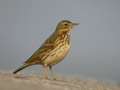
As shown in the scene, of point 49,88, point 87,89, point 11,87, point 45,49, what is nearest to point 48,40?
point 45,49

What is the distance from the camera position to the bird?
16031 millimetres

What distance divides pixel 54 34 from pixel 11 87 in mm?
6272

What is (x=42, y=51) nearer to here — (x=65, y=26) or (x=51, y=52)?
(x=51, y=52)

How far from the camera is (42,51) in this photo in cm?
1641

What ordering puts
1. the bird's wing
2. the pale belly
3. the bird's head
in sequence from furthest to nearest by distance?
the bird's head → the bird's wing → the pale belly

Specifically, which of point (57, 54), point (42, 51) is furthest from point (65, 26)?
point (57, 54)

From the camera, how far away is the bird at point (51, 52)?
16.0m

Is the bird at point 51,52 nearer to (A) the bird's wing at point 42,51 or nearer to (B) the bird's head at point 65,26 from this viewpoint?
(A) the bird's wing at point 42,51

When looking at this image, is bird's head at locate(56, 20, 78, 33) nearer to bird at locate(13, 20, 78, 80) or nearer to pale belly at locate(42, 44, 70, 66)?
bird at locate(13, 20, 78, 80)

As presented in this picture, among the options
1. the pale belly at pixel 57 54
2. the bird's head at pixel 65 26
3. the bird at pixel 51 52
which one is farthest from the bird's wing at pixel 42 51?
the bird's head at pixel 65 26

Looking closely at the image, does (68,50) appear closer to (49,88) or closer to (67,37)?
(67,37)

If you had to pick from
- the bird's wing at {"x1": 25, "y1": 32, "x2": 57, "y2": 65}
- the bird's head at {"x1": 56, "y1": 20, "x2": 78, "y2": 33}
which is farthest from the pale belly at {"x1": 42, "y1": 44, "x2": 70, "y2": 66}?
the bird's head at {"x1": 56, "y1": 20, "x2": 78, "y2": 33}

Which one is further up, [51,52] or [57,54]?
[51,52]

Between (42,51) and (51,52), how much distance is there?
1.67 feet
